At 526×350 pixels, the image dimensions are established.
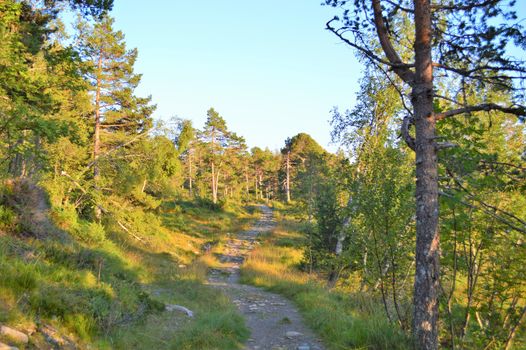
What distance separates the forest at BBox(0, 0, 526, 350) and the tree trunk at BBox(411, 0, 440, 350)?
0.05 ft

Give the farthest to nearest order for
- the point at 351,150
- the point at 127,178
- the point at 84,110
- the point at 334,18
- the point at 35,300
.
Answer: the point at 127,178 < the point at 84,110 < the point at 351,150 < the point at 35,300 < the point at 334,18

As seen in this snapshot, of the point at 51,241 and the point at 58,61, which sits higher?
the point at 58,61

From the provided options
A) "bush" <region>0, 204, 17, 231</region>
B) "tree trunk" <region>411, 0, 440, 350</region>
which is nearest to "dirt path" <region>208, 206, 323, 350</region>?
"tree trunk" <region>411, 0, 440, 350</region>

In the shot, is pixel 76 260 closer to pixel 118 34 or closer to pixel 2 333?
pixel 2 333

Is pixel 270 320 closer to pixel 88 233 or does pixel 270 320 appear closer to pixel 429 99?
pixel 429 99

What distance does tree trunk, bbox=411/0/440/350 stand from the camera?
3891 millimetres

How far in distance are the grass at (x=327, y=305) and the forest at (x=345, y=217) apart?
0.05 meters

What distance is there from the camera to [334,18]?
14.6 ft

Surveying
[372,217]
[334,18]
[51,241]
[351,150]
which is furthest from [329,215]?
[334,18]

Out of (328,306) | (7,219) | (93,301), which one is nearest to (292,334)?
(328,306)

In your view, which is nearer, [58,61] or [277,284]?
[58,61]

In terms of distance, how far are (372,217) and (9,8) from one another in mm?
8531

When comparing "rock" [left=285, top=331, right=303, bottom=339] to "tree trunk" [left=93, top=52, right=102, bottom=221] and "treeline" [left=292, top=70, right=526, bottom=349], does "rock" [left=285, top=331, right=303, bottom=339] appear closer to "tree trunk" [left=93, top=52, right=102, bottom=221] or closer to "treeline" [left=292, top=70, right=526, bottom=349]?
"treeline" [left=292, top=70, right=526, bottom=349]

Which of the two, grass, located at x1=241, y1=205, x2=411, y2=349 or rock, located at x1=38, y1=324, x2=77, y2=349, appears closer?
rock, located at x1=38, y1=324, x2=77, y2=349
